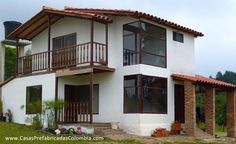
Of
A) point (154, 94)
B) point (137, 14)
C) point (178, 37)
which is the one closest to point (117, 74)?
point (154, 94)

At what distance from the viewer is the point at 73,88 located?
2334 cm

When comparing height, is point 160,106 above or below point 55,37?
below

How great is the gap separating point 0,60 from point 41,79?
715 centimetres

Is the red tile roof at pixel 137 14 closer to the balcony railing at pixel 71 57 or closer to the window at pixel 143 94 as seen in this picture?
the balcony railing at pixel 71 57

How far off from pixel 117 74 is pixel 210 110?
19.2ft

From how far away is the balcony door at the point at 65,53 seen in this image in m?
21.6

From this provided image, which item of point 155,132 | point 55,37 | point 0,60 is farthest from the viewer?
point 0,60

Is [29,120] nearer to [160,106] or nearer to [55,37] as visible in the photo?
[55,37]

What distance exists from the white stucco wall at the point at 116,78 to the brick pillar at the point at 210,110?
203cm

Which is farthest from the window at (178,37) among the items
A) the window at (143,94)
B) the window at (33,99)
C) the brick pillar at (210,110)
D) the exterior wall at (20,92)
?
the window at (33,99)

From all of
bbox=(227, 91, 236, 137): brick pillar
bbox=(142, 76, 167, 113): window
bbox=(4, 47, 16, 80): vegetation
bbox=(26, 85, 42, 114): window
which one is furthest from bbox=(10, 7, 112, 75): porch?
bbox=(4, 47, 16, 80): vegetation

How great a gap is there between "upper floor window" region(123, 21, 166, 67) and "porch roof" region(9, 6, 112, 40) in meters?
1.42

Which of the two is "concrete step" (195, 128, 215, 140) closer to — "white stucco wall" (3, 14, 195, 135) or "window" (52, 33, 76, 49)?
"white stucco wall" (3, 14, 195, 135)

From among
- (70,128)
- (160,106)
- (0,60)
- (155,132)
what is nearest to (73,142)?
(70,128)
